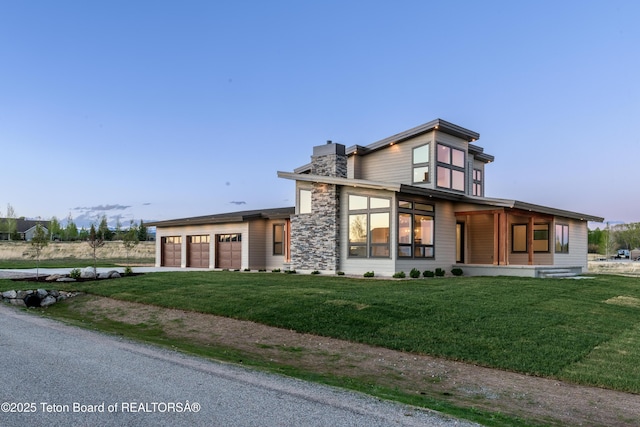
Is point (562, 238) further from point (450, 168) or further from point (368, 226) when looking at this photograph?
point (368, 226)

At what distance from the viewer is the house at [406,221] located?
749 inches

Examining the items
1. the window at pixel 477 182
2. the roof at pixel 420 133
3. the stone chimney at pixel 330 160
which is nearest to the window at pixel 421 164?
the roof at pixel 420 133

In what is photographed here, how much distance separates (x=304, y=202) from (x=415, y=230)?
5.55 meters

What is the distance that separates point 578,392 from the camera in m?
6.90

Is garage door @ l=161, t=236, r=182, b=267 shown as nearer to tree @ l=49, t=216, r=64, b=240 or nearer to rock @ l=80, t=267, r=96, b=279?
rock @ l=80, t=267, r=96, b=279

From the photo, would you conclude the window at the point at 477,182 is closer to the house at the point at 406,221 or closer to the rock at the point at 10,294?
the house at the point at 406,221

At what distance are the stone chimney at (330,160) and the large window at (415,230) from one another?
3.83 meters

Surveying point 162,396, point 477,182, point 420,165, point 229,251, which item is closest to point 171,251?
point 229,251

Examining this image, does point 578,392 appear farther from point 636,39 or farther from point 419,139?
point 636,39

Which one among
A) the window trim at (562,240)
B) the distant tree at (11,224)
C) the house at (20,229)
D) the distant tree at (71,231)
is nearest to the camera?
the window trim at (562,240)

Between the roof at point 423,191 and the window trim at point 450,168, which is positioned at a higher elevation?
the window trim at point 450,168

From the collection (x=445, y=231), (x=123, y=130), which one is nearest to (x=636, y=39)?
(x=445, y=231)

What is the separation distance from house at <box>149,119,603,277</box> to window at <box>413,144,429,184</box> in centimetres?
5

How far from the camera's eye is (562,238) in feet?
81.4
